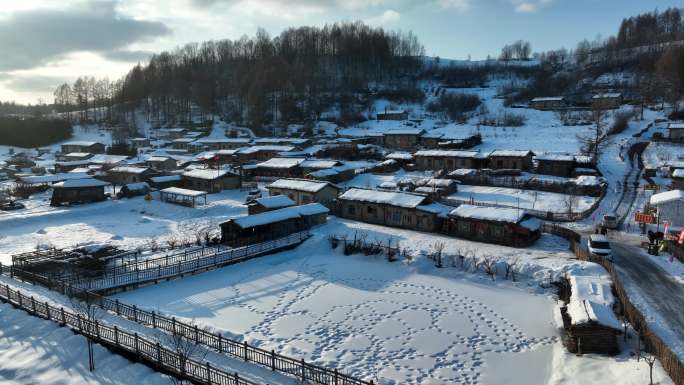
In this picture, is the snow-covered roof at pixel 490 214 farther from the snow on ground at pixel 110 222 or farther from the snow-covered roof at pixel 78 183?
the snow-covered roof at pixel 78 183

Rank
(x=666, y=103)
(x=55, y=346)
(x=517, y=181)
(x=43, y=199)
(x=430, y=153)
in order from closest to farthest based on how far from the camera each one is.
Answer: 1. (x=55, y=346)
2. (x=517, y=181)
3. (x=43, y=199)
4. (x=430, y=153)
5. (x=666, y=103)

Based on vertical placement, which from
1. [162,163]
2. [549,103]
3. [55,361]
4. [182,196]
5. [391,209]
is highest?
[549,103]

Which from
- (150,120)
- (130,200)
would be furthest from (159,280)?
(150,120)

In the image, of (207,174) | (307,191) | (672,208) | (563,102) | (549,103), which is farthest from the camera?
(563,102)

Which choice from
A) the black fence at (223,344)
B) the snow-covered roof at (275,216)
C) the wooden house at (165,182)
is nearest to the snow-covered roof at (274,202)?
the snow-covered roof at (275,216)

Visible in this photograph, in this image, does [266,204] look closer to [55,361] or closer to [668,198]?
[55,361]

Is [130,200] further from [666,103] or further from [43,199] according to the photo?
[666,103]

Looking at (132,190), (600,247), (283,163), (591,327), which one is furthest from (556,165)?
(132,190)
